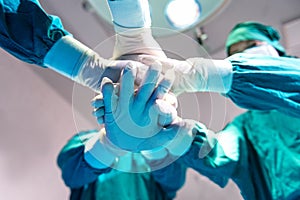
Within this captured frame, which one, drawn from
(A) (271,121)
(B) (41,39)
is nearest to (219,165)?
(A) (271,121)

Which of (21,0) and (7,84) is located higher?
(21,0)

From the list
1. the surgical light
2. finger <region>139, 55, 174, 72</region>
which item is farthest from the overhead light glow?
finger <region>139, 55, 174, 72</region>

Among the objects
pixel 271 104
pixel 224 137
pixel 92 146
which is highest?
pixel 271 104

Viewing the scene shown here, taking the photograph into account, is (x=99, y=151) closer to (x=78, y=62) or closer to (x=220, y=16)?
(x=78, y=62)

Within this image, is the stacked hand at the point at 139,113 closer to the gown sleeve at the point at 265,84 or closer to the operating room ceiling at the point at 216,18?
the gown sleeve at the point at 265,84

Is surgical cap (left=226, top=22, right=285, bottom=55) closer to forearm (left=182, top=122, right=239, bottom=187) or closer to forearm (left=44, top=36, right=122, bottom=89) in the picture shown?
forearm (left=182, top=122, right=239, bottom=187)

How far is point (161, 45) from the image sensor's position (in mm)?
756

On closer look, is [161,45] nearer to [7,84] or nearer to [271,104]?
[271,104]

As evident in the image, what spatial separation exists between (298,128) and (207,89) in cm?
45

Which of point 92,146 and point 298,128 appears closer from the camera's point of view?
point 92,146

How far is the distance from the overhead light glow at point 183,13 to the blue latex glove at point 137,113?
1.16 feet

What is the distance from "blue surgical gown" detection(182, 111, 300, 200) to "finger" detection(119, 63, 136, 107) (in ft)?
1.02

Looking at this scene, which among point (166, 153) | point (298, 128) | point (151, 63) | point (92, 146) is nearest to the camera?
point (151, 63)

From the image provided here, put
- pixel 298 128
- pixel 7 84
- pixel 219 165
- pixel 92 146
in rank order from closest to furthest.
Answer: pixel 92 146
pixel 219 165
pixel 298 128
pixel 7 84
